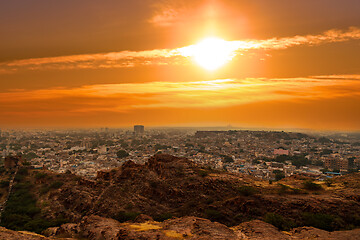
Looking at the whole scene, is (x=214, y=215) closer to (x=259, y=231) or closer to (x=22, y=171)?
(x=259, y=231)

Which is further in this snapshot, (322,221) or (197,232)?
(322,221)

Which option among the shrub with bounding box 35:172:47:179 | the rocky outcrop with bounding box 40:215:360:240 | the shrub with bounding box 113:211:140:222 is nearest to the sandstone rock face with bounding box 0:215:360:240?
the rocky outcrop with bounding box 40:215:360:240

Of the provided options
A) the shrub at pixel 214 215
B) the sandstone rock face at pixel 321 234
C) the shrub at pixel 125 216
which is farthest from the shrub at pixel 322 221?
the shrub at pixel 125 216

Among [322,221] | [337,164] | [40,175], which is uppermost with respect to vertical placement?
[322,221]

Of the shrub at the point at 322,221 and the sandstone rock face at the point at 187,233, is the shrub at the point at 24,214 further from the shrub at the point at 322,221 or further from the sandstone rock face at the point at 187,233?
the shrub at the point at 322,221

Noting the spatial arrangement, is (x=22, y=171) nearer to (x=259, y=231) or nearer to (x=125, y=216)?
(x=125, y=216)

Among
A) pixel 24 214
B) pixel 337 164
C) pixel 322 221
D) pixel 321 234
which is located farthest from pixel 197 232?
pixel 337 164

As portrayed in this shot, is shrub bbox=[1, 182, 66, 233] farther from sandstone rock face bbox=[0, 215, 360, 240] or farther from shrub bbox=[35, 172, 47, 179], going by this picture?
sandstone rock face bbox=[0, 215, 360, 240]

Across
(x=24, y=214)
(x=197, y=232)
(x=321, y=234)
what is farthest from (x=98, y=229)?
(x=24, y=214)

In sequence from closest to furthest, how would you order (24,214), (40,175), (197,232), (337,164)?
(197,232) < (24,214) < (40,175) < (337,164)

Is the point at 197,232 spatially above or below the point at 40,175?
above

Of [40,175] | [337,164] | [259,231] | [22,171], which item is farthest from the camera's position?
[337,164]
